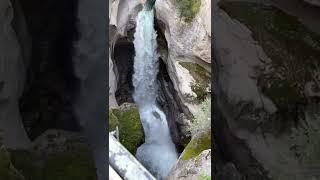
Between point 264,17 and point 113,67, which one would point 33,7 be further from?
point 113,67

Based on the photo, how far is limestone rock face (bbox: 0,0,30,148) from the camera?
2.25 metres

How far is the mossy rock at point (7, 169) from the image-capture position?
225cm

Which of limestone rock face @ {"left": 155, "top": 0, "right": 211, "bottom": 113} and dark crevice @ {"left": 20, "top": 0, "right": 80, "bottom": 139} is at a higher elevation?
dark crevice @ {"left": 20, "top": 0, "right": 80, "bottom": 139}

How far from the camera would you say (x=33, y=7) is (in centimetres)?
230

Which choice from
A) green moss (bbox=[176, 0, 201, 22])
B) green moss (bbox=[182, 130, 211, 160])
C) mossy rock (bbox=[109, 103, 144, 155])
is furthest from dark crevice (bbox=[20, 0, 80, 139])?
green moss (bbox=[176, 0, 201, 22])

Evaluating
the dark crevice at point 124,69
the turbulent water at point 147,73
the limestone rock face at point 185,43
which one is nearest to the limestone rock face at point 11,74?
the limestone rock face at point 185,43

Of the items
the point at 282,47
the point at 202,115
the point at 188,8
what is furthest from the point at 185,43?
the point at 282,47

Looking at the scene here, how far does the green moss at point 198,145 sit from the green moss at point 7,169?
2.82m

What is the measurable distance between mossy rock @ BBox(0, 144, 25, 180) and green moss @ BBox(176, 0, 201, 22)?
6640 millimetres

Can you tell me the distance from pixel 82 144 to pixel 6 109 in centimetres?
39

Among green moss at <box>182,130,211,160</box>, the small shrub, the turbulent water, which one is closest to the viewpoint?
green moss at <box>182,130,211,160</box>

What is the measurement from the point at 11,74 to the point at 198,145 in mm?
3139

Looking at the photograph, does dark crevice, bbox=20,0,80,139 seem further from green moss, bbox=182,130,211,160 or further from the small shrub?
the small shrub

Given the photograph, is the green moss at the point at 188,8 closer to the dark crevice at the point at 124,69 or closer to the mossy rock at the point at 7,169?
the dark crevice at the point at 124,69
